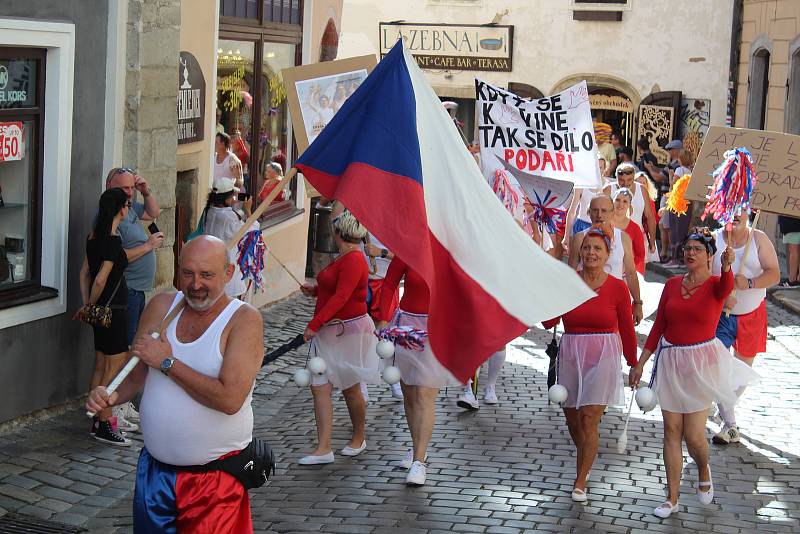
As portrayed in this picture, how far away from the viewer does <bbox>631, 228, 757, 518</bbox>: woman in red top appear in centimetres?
796

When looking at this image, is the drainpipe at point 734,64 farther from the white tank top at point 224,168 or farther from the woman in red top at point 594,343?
the woman in red top at point 594,343

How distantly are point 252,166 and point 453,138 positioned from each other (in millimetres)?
9188

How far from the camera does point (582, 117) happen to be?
11508 millimetres

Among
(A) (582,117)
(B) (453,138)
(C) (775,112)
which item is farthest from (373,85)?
(C) (775,112)

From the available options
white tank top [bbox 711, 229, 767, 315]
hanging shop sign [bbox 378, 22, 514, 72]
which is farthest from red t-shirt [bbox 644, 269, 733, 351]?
hanging shop sign [bbox 378, 22, 514, 72]

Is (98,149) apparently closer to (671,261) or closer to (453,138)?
(453,138)

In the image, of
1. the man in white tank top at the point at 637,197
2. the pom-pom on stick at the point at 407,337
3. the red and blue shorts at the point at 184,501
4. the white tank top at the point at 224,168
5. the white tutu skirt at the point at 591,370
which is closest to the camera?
the red and blue shorts at the point at 184,501

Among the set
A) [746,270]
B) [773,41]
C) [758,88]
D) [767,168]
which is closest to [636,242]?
[767,168]

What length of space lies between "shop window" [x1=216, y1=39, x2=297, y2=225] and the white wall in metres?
15.1

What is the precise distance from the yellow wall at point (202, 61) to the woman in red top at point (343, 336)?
3654mm

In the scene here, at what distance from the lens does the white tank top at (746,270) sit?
9711mm

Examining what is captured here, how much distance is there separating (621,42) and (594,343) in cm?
2267

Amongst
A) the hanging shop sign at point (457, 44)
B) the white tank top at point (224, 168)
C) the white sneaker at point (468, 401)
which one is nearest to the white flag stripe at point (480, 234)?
the white sneaker at point (468, 401)

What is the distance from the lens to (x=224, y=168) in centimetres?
1356
